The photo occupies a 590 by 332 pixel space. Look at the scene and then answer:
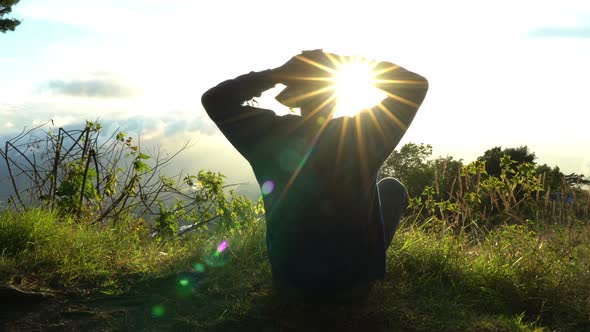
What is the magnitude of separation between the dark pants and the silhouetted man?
43cm

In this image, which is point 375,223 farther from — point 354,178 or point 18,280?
point 18,280

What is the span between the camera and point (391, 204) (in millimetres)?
3691

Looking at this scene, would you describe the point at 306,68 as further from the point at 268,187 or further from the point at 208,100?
the point at 268,187

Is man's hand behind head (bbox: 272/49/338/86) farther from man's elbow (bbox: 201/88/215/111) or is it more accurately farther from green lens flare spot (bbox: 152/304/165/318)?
green lens flare spot (bbox: 152/304/165/318)

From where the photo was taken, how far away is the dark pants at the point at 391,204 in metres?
3.67

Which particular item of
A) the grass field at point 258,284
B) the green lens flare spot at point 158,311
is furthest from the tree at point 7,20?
the green lens flare spot at point 158,311

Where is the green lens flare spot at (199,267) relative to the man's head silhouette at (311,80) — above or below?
below

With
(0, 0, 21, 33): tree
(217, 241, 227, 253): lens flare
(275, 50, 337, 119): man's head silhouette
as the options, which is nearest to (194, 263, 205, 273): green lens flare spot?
(217, 241, 227, 253): lens flare

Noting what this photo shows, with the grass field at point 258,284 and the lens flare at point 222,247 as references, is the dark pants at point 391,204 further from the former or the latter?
the lens flare at point 222,247

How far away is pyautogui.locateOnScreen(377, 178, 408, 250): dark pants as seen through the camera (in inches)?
144

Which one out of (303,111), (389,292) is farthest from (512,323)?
(303,111)

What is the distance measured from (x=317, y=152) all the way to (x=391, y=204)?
103cm

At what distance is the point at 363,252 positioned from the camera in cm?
320

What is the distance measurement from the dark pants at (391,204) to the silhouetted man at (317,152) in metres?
0.43
